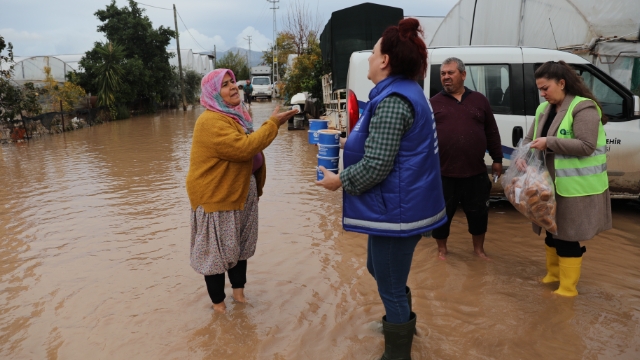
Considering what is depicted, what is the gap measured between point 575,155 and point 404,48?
1752 mm

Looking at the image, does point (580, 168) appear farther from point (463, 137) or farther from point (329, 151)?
point (329, 151)

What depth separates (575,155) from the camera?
3.51 meters

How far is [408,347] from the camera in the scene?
2.82 metres

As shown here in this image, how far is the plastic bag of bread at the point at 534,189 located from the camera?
3.59m

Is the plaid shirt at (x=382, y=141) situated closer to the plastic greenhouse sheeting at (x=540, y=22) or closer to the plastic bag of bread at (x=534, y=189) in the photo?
the plastic bag of bread at (x=534, y=189)

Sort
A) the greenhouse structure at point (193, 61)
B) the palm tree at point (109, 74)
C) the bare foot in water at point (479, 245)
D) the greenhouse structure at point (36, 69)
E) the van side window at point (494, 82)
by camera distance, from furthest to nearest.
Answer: the greenhouse structure at point (193, 61)
the palm tree at point (109, 74)
the greenhouse structure at point (36, 69)
the van side window at point (494, 82)
the bare foot in water at point (479, 245)

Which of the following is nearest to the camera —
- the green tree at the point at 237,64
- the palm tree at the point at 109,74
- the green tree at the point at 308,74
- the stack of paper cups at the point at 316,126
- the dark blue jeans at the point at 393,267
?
the dark blue jeans at the point at 393,267

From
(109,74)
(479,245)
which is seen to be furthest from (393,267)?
(109,74)

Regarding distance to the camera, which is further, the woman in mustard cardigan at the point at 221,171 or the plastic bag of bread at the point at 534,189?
the plastic bag of bread at the point at 534,189

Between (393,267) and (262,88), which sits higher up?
(262,88)

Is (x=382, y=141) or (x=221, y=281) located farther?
(x=221, y=281)

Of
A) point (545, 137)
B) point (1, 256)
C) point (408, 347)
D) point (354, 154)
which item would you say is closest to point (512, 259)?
point (545, 137)

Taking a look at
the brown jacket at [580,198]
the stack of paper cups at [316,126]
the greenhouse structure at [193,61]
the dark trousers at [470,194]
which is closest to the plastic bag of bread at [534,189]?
the brown jacket at [580,198]

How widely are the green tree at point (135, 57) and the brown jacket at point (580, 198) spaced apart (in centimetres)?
2351
